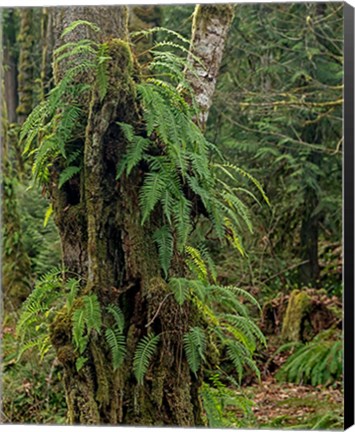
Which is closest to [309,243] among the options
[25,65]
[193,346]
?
[25,65]

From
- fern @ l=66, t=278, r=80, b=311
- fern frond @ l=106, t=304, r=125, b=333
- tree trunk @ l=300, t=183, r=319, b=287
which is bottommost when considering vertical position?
tree trunk @ l=300, t=183, r=319, b=287

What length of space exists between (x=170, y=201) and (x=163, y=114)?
408 millimetres

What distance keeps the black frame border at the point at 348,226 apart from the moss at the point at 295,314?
10.6 ft

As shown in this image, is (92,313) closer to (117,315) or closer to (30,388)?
(117,315)

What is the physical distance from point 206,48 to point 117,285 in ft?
4.44

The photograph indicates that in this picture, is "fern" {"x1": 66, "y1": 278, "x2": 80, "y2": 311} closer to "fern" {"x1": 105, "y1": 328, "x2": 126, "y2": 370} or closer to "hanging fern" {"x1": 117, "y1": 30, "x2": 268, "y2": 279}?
"fern" {"x1": 105, "y1": 328, "x2": 126, "y2": 370}

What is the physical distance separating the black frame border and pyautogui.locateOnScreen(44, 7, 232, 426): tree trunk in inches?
31.8

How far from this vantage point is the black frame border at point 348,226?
4656mm

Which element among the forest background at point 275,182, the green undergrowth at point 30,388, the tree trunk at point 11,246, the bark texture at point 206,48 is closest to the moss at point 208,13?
A: the bark texture at point 206,48

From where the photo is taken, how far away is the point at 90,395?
445 centimetres

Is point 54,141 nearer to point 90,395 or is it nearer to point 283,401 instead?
point 90,395

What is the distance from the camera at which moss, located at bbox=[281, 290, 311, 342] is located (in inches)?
315

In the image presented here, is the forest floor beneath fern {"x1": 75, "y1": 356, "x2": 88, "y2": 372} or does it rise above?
beneath

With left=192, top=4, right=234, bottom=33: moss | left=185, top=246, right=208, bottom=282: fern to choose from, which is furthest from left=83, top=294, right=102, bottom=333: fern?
left=192, top=4, right=234, bottom=33: moss
